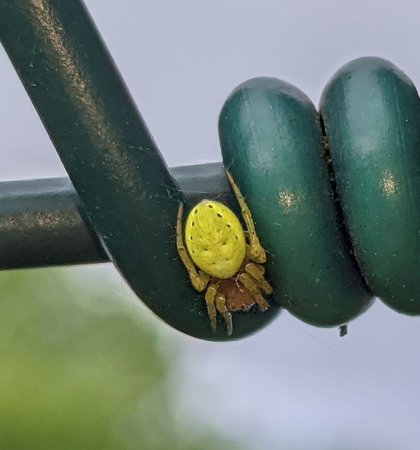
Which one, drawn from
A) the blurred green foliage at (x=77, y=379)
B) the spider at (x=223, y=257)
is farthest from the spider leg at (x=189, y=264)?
the blurred green foliage at (x=77, y=379)

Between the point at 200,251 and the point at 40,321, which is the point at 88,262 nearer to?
the point at 200,251

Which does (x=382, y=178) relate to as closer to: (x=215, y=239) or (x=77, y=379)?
(x=215, y=239)

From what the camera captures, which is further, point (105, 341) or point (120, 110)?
point (105, 341)

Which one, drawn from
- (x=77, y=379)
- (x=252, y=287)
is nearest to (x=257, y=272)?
(x=252, y=287)

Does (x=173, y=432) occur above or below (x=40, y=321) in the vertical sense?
below

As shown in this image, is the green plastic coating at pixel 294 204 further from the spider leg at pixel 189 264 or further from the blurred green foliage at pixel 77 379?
the blurred green foliage at pixel 77 379

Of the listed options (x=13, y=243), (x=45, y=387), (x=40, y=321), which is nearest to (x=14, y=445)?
(x=45, y=387)

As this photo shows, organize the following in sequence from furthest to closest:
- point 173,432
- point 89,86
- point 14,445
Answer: point 173,432, point 14,445, point 89,86

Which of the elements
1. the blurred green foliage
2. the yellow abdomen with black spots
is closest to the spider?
the yellow abdomen with black spots

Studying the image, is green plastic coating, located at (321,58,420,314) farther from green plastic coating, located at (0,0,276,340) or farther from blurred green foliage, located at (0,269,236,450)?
blurred green foliage, located at (0,269,236,450)
